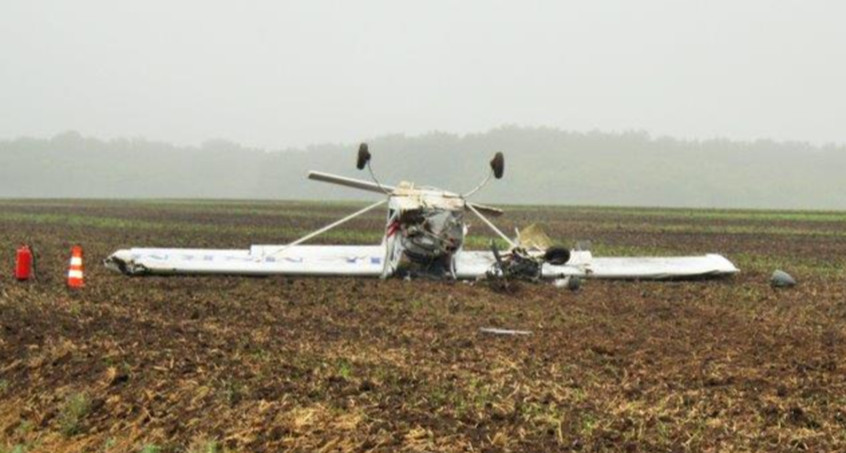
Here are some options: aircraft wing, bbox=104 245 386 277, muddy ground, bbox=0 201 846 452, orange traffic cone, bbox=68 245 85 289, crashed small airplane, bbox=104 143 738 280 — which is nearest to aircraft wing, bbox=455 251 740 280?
crashed small airplane, bbox=104 143 738 280

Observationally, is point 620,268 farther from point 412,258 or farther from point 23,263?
point 23,263

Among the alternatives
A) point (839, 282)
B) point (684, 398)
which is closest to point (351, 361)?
point (684, 398)

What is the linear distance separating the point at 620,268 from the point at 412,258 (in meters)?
4.12

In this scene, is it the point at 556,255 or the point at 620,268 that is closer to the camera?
the point at 556,255

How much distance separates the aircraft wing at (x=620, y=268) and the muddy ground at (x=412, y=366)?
672 millimetres

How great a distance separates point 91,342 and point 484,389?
4.72 m

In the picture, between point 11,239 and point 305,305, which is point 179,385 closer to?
point 305,305

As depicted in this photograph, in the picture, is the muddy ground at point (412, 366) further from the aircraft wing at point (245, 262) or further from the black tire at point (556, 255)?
the black tire at point (556, 255)

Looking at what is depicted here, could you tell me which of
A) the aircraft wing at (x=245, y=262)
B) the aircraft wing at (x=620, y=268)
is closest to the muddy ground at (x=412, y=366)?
the aircraft wing at (x=245, y=262)

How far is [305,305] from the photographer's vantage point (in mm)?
13875

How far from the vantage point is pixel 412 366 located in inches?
369

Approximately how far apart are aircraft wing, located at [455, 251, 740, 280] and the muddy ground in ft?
2.20

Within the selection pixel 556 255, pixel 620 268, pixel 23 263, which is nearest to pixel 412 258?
pixel 556 255

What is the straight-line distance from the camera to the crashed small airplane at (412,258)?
667 inches
